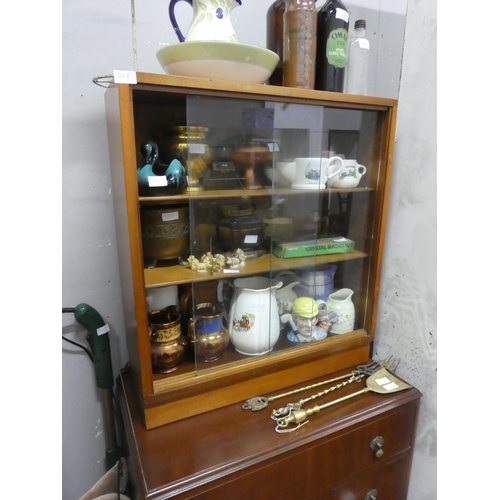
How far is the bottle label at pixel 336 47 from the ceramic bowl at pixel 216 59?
0.69ft

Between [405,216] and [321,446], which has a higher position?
[405,216]

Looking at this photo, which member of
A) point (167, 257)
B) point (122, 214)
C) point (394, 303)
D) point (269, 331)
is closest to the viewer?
point (122, 214)

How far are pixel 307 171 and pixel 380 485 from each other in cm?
100

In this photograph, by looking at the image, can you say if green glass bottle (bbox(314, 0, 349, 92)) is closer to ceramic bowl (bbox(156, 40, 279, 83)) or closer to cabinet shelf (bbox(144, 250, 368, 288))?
ceramic bowl (bbox(156, 40, 279, 83))

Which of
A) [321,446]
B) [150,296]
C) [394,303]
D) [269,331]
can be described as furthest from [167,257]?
[394,303]

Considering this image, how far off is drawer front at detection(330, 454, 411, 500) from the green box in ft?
2.22

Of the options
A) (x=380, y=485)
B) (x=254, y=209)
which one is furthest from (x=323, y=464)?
(x=254, y=209)

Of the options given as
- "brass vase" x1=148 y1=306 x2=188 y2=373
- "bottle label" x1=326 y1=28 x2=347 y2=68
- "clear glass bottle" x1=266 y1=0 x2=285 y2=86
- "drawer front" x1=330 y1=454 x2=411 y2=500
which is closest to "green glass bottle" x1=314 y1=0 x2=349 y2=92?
"bottle label" x1=326 y1=28 x2=347 y2=68

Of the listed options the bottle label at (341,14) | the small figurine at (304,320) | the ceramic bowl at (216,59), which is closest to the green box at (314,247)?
the small figurine at (304,320)

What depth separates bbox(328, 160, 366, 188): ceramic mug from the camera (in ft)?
3.51

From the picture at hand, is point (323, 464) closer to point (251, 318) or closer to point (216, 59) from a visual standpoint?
point (251, 318)

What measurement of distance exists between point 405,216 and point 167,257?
0.73 m
